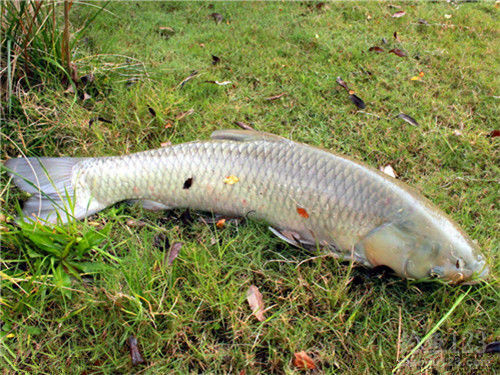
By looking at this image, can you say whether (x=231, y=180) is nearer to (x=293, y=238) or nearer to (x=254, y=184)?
(x=254, y=184)

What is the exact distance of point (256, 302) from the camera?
2.28m

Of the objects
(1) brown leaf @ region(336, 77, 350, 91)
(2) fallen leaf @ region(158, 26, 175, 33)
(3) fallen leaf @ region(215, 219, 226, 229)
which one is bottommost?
(3) fallen leaf @ region(215, 219, 226, 229)

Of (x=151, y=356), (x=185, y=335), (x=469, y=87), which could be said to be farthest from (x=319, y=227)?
(x=469, y=87)

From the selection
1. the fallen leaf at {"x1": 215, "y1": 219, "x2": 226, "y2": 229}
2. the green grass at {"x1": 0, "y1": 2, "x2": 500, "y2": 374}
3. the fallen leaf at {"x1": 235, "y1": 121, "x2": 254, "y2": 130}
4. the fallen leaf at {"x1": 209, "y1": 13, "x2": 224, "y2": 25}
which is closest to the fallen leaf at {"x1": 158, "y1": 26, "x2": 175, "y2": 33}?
the green grass at {"x1": 0, "y1": 2, "x2": 500, "y2": 374}

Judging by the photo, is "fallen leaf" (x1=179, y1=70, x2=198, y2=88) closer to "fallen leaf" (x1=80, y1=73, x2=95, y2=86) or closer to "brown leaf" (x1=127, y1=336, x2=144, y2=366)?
"fallen leaf" (x1=80, y1=73, x2=95, y2=86)

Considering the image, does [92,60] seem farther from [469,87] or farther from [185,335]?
[469,87]

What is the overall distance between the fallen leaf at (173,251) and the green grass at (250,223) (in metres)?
0.04

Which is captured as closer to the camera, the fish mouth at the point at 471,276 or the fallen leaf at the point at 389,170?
the fish mouth at the point at 471,276

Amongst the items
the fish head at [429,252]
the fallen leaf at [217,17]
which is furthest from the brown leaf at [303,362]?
the fallen leaf at [217,17]

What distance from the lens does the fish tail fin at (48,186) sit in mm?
2565

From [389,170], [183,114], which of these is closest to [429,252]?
[389,170]

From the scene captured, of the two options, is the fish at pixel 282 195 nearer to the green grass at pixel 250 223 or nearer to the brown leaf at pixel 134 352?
the green grass at pixel 250 223

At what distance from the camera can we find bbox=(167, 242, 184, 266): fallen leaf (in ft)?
7.92

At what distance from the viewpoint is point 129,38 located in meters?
4.71
